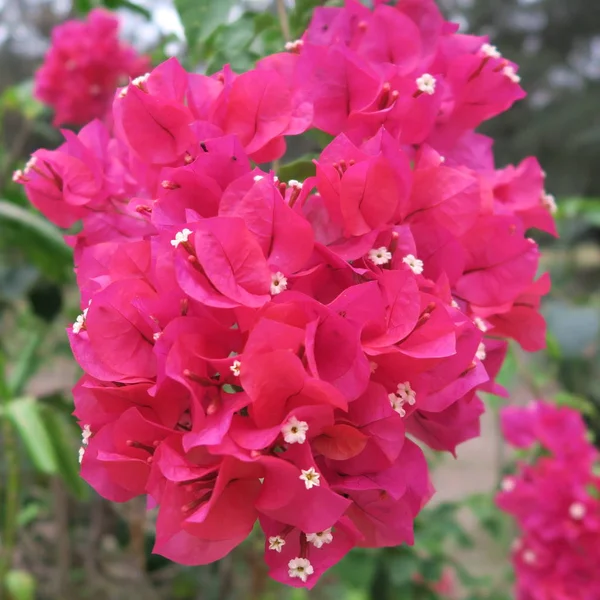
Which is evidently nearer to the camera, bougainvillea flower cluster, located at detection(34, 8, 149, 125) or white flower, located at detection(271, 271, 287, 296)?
white flower, located at detection(271, 271, 287, 296)

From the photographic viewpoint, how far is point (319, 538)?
11.7 inches

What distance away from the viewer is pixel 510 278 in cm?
39

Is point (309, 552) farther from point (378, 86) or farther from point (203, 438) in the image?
point (378, 86)

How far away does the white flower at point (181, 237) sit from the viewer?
11.7 inches

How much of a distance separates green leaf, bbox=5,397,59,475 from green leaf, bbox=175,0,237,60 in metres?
0.40

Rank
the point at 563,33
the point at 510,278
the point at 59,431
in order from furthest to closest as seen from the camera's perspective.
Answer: the point at 563,33, the point at 59,431, the point at 510,278

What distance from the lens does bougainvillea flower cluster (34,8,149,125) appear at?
3.44ft

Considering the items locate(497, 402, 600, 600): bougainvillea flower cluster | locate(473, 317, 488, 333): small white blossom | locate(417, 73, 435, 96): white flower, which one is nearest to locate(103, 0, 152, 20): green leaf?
locate(417, 73, 435, 96): white flower

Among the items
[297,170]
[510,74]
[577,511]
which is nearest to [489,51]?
[510,74]

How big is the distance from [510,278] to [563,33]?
3611 mm

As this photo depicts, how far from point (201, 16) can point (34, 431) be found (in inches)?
16.7

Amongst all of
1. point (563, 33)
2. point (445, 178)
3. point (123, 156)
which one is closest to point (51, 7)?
point (123, 156)

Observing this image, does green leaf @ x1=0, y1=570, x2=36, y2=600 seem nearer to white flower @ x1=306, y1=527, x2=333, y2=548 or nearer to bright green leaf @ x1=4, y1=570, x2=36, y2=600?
bright green leaf @ x1=4, y1=570, x2=36, y2=600

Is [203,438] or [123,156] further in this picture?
[123,156]
